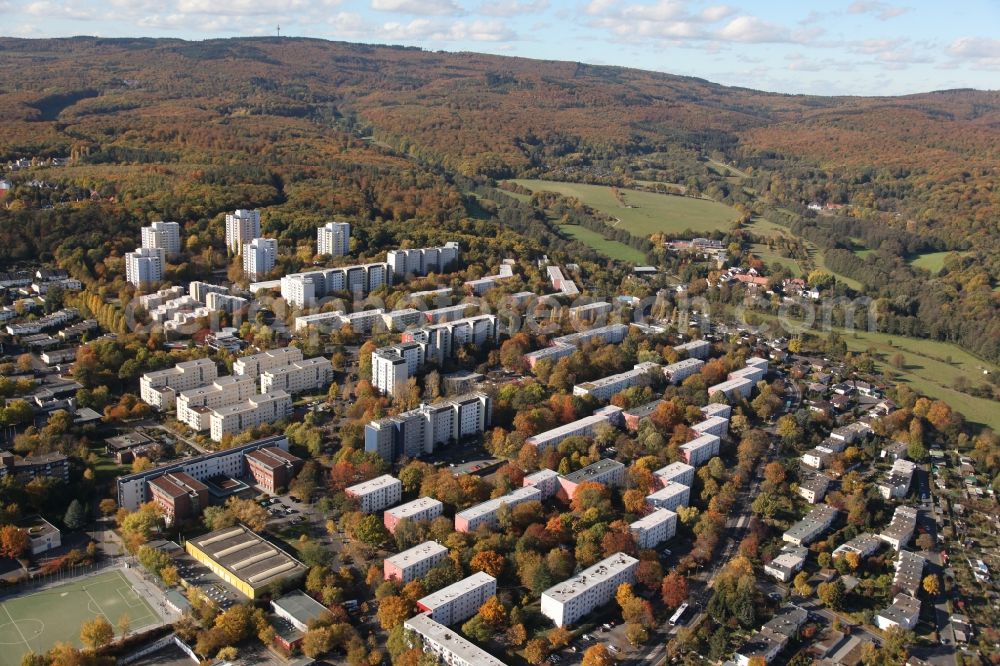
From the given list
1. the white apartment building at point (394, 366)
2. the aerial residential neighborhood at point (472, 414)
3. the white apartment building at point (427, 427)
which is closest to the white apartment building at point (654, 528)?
the aerial residential neighborhood at point (472, 414)

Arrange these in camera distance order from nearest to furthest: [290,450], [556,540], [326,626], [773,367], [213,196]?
[326,626] < [556,540] < [290,450] < [773,367] < [213,196]

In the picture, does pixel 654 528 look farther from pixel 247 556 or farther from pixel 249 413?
pixel 249 413

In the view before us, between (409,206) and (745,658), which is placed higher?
(409,206)

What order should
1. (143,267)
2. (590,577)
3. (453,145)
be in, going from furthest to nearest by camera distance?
(453,145), (143,267), (590,577)

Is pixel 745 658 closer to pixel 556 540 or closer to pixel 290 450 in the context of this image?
pixel 556 540

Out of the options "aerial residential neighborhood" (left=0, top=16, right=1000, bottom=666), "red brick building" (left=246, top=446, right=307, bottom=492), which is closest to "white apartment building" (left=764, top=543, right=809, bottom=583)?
"aerial residential neighborhood" (left=0, top=16, right=1000, bottom=666)

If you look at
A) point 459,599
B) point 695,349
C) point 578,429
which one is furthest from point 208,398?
point 695,349

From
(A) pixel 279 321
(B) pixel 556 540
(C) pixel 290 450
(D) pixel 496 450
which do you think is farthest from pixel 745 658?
(A) pixel 279 321
